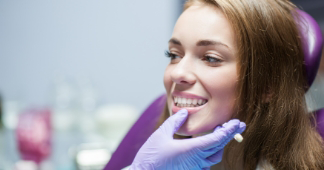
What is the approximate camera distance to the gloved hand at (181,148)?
2.58 ft

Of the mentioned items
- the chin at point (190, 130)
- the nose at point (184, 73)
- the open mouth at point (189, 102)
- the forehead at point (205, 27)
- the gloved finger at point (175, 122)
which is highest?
the forehead at point (205, 27)

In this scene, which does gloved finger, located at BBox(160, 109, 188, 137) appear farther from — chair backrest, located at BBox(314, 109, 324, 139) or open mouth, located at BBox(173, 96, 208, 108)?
chair backrest, located at BBox(314, 109, 324, 139)

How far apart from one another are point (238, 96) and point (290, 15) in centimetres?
27

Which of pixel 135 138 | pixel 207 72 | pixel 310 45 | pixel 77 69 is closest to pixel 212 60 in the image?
pixel 207 72

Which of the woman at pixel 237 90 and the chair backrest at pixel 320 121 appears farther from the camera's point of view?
the chair backrest at pixel 320 121

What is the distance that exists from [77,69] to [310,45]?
142 centimetres

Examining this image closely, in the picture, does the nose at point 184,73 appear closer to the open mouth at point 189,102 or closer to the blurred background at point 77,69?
the open mouth at point 189,102

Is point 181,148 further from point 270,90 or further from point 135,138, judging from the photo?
point 135,138

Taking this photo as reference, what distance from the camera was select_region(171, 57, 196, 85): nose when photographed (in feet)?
2.81

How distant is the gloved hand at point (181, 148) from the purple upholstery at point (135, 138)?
36 cm

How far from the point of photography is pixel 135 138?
1.22 metres

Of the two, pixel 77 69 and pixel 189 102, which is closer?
pixel 189 102

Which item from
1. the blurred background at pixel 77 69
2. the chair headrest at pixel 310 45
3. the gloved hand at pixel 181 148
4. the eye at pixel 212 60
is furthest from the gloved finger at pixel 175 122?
the blurred background at pixel 77 69

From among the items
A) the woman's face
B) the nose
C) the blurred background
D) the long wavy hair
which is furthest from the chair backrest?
the blurred background
